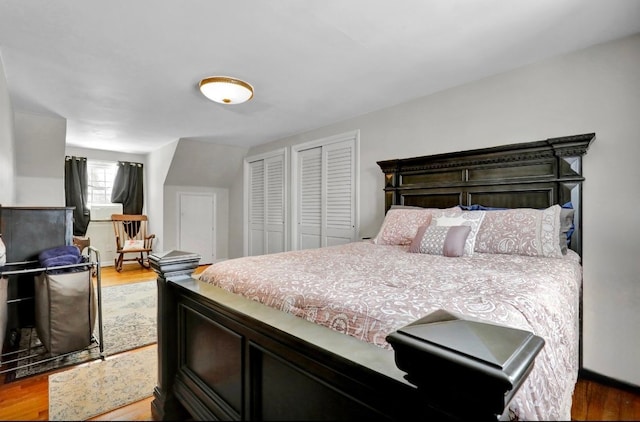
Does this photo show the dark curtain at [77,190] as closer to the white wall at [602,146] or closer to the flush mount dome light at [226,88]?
the flush mount dome light at [226,88]

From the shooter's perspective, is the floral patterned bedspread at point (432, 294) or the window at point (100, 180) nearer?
the floral patterned bedspread at point (432, 294)

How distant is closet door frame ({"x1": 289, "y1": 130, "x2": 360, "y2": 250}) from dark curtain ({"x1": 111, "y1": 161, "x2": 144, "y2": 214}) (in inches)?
140

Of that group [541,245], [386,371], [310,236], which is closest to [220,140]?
[310,236]

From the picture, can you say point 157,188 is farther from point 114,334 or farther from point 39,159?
point 114,334

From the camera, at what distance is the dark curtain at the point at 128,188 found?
6.04 m

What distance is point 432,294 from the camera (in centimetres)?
110

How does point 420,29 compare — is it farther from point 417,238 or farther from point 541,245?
point 541,245

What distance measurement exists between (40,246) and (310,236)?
9.53ft

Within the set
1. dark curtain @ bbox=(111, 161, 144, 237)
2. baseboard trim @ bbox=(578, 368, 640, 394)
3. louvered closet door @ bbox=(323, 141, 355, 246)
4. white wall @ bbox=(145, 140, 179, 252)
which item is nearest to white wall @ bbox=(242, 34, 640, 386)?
baseboard trim @ bbox=(578, 368, 640, 394)

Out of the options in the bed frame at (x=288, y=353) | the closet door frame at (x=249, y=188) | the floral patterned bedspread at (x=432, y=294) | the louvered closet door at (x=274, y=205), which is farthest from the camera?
the louvered closet door at (x=274, y=205)

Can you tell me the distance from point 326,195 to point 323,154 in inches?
22.6

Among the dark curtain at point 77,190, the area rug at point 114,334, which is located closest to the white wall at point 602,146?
the area rug at point 114,334

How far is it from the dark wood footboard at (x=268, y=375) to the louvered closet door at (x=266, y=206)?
3308 millimetres

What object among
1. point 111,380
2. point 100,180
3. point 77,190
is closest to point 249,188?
point 100,180
